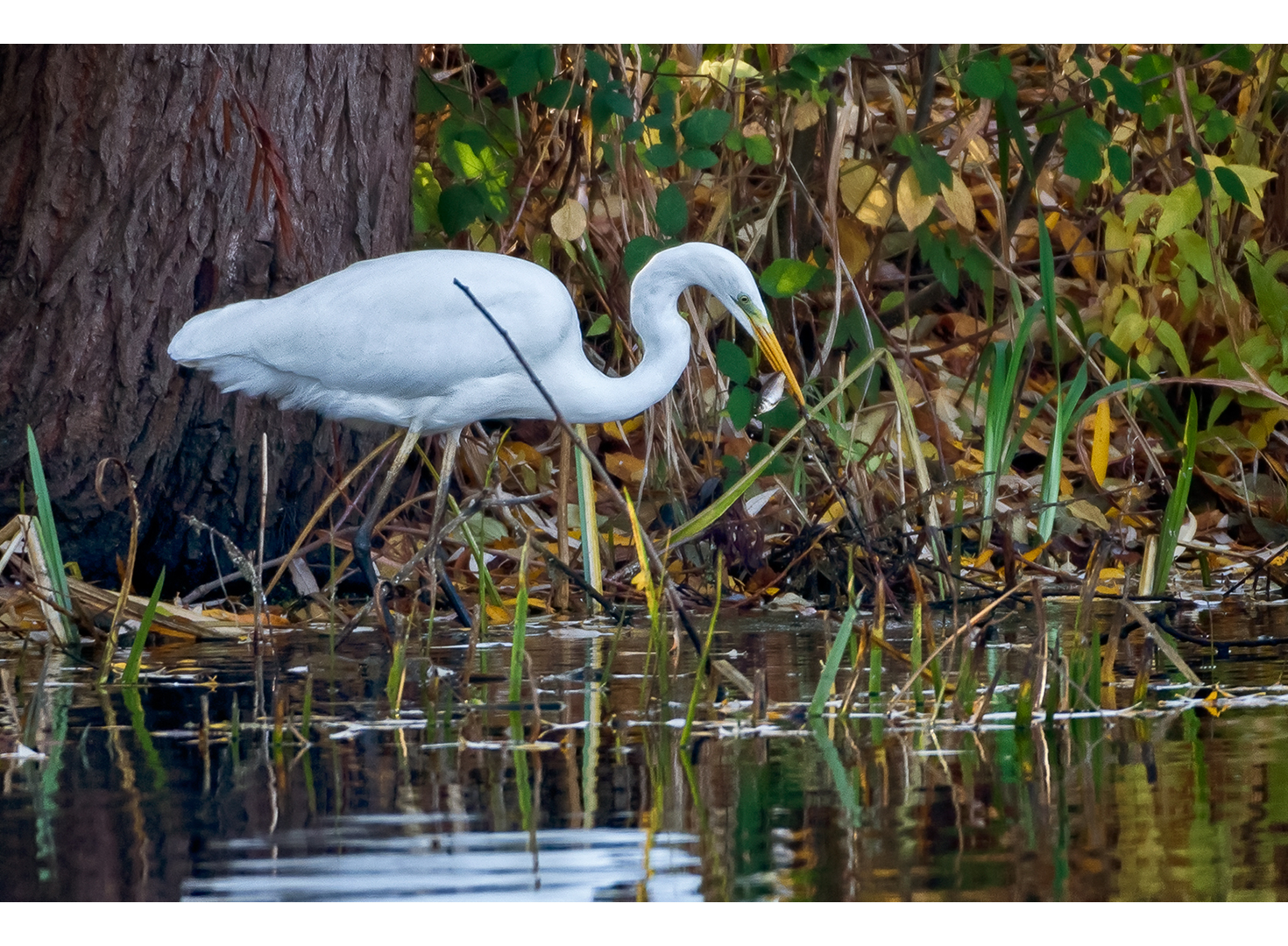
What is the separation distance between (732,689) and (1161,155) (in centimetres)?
344

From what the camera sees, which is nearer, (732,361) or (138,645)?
(138,645)

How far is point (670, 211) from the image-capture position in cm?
471

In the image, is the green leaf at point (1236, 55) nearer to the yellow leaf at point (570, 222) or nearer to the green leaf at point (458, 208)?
the yellow leaf at point (570, 222)

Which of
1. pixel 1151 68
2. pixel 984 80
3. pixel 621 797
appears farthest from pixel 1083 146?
pixel 621 797

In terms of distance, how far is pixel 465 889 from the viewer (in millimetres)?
1795

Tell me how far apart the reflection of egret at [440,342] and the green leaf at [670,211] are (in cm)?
24

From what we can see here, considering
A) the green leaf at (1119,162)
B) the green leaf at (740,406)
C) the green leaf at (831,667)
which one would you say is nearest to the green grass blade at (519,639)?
the green leaf at (831,667)

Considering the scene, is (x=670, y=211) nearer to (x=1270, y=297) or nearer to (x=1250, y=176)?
(x=1250, y=176)

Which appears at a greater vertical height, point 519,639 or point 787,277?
point 787,277

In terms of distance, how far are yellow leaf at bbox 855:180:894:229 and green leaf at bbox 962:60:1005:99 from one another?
0.69m

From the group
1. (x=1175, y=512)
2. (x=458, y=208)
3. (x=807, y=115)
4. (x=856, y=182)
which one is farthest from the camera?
(x=856, y=182)

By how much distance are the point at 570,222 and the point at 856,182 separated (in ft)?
3.36

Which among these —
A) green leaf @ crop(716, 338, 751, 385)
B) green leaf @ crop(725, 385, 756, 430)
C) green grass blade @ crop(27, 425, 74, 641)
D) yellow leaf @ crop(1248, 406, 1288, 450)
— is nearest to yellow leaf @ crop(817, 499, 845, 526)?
green leaf @ crop(725, 385, 756, 430)

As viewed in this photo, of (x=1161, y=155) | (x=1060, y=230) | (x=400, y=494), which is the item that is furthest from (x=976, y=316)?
(x=400, y=494)
